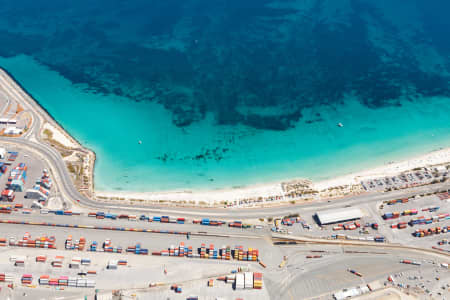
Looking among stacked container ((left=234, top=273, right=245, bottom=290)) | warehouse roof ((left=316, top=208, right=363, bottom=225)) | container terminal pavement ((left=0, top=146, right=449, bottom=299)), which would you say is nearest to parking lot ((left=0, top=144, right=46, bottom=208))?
container terminal pavement ((left=0, top=146, right=449, bottom=299))

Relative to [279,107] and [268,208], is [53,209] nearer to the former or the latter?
[268,208]

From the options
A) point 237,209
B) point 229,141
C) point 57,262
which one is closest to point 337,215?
point 237,209

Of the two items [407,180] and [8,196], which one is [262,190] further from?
[8,196]

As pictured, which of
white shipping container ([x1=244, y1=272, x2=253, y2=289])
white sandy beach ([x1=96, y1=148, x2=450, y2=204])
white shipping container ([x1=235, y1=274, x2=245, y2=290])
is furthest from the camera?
white sandy beach ([x1=96, y1=148, x2=450, y2=204])

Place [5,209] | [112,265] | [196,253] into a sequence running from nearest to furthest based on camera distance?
[112,265], [196,253], [5,209]

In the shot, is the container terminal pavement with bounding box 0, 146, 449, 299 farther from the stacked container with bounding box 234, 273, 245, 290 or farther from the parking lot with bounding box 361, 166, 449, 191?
the parking lot with bounding box 361, 166, 449, 191

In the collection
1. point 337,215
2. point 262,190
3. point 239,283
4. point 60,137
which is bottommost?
point 239,283

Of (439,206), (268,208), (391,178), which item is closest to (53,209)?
(268,208)
